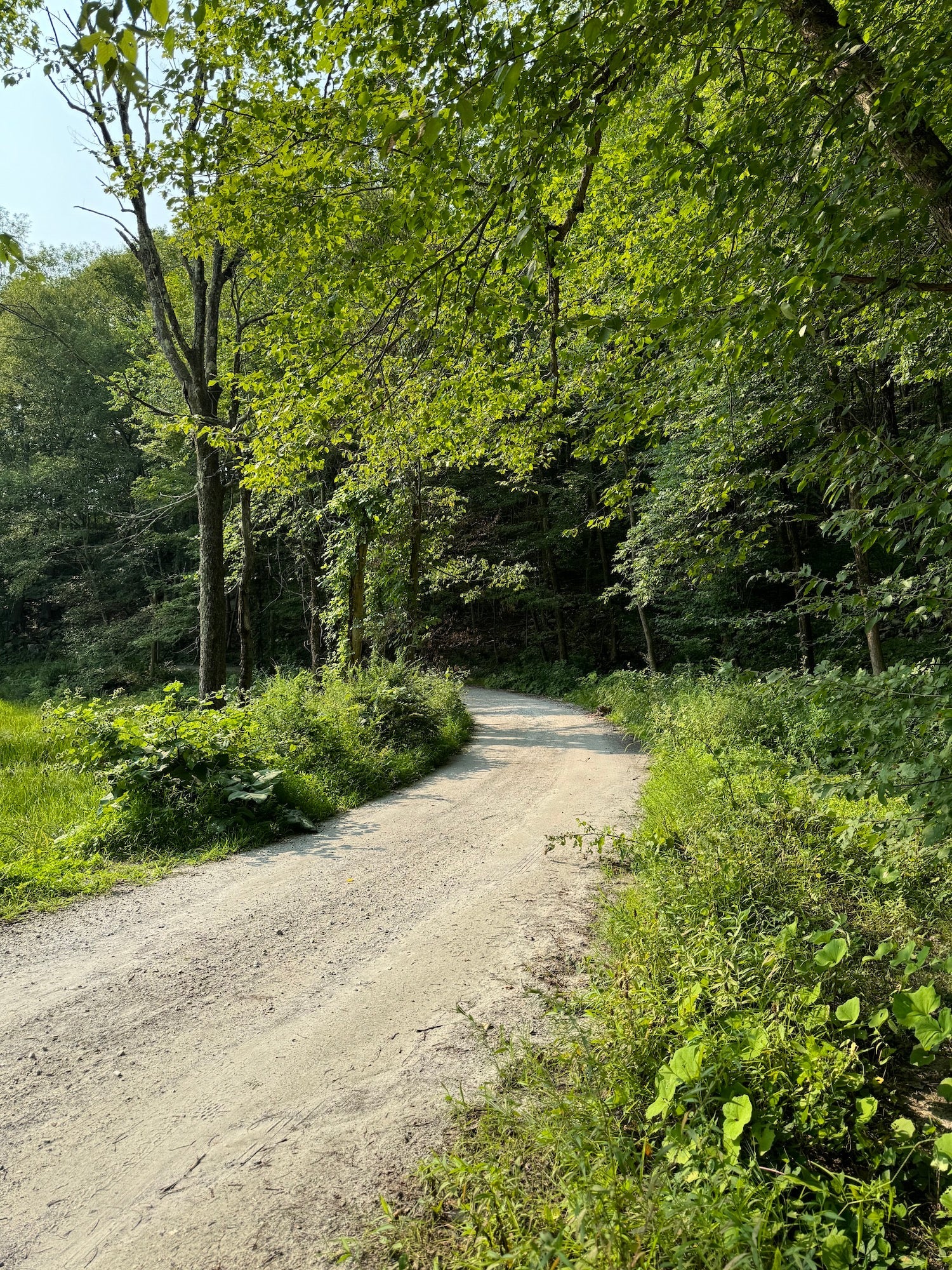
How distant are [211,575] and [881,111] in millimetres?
9638

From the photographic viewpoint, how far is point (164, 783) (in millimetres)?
6328

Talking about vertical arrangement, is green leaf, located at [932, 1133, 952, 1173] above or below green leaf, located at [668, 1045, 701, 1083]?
below

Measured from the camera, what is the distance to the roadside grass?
194 cm

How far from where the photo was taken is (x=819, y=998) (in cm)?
296

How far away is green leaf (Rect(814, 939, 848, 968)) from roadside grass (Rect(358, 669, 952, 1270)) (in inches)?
0.5

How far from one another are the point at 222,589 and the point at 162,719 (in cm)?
395

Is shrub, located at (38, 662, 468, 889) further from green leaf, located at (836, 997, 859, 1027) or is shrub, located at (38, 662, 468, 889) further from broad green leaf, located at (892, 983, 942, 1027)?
broad green leaf, located at (892, 983, 942, 1027)

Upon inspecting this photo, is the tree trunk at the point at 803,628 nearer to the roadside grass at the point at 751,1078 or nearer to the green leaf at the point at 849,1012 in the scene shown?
the roadside grass at the point at 751,1078

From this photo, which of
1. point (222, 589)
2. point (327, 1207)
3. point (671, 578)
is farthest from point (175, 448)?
point (327, 1207)

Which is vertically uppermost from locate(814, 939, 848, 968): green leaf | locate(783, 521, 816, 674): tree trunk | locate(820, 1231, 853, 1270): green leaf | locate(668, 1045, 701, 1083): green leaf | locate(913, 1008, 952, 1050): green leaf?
locate(783, 521, 816, 674): tree trunk

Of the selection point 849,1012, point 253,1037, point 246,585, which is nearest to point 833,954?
point 849,1012

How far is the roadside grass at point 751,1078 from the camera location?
1937mm

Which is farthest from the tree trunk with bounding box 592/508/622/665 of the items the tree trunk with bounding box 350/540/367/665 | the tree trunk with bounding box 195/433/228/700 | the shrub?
the shrub

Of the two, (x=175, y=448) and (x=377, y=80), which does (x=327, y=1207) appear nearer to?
(x=377, y=80)
